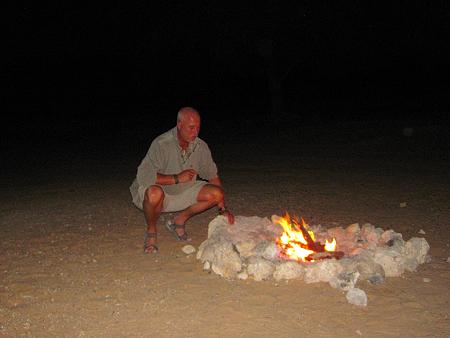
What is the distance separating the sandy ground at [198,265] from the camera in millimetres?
3986

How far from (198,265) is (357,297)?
1.55m

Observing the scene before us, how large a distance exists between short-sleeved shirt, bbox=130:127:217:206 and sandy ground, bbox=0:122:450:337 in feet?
2.03

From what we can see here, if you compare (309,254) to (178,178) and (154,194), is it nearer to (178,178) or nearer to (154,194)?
(178,178)

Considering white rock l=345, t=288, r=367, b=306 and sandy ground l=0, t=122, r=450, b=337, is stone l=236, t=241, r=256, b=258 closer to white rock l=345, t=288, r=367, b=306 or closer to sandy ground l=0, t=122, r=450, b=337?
sandy ground l=0, t=122, r=450, b=337

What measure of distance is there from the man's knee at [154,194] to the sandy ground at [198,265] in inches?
20.7

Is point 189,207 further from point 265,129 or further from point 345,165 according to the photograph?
point 265,129

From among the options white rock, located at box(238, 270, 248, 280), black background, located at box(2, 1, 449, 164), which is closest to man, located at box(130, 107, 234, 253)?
white rock, located at box(238, 270, 248, 280)

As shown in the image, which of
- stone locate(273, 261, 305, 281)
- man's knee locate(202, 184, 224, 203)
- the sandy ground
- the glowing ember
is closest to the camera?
the sandy ground

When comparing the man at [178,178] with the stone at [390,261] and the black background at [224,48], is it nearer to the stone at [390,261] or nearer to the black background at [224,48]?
the stone at [390,261]

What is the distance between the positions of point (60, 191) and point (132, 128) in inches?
534

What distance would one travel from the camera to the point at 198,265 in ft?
17.0

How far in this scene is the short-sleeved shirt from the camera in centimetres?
559

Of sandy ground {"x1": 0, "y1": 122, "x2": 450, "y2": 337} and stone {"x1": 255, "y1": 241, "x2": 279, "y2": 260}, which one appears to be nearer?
→ sandy ground {"x1": 0, "y1": 122, "x2": 450, "y2": 337}

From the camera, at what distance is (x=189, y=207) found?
6090 millimetres
